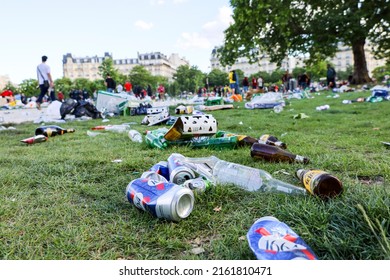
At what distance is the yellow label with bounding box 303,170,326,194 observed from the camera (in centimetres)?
169

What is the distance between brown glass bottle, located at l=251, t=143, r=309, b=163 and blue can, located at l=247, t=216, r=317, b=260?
4.36ft

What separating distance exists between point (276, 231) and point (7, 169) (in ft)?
7.77

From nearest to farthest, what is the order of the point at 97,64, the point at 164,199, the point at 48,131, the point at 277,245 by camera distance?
1. the point at 277,245
2. the point at 164,199
3. the point at 48,131
4. the point at 97,64

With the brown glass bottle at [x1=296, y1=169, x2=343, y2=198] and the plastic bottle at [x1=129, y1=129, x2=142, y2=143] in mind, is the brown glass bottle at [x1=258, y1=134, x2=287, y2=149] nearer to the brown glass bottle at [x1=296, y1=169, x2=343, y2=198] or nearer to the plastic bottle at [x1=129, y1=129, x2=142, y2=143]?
the brown glass bottle at [x1=296, y1=169, x2=343, y2=198]

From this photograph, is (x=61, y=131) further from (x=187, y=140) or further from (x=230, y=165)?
(x=230, y=165)

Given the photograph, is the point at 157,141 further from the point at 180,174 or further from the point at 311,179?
the point at 311,179

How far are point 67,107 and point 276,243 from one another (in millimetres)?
8207

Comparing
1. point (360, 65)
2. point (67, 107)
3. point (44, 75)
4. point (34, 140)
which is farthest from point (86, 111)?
point (360, 65)

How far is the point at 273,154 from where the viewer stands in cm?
257

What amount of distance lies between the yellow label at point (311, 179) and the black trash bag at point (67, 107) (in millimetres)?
7701

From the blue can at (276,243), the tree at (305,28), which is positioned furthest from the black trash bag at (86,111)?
the tree at (305,28)

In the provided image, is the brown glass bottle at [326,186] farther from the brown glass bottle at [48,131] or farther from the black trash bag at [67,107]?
the black trash bag at [67,107]

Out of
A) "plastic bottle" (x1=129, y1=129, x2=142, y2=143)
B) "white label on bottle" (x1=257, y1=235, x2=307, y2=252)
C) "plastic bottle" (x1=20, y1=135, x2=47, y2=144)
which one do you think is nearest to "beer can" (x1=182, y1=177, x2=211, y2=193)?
"white label on bottle" (x1=257, y1=235, x2=307, y2=252)
